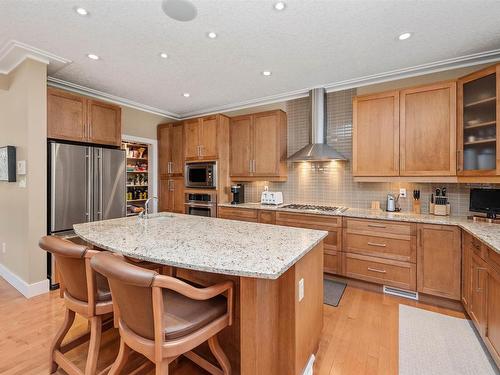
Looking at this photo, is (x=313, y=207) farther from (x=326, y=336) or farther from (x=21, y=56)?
(x=21, y=56)

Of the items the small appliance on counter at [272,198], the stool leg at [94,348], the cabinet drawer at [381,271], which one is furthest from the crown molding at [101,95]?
the cabinet drawer at [381,271]

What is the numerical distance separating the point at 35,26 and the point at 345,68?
319 cm

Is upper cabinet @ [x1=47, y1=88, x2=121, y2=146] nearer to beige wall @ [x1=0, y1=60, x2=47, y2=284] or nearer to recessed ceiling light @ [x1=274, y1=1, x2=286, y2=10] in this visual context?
beige wall @ [x1=0, y1=60, x2=47, y2=284]

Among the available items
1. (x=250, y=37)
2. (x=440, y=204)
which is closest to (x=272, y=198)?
(x=440, y=204)

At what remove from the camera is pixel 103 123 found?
3.47 meters

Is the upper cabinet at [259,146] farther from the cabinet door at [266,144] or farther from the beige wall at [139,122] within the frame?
the beige wall at [139,122]

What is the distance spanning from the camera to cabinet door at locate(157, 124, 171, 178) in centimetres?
470

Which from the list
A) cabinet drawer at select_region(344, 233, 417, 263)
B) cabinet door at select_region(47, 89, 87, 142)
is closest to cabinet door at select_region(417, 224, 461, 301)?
cabinet drawer at select_region(344, 233, 417, 263)

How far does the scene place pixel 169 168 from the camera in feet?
15.5

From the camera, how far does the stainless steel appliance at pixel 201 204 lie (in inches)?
162

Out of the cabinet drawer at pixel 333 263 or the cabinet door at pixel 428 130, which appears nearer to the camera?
the cabinet door at pixel 428 130

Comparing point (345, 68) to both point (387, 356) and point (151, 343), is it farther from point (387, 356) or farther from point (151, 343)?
point (151, 343)

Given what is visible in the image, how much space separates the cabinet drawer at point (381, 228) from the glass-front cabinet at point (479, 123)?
78cm

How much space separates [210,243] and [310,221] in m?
1.95
